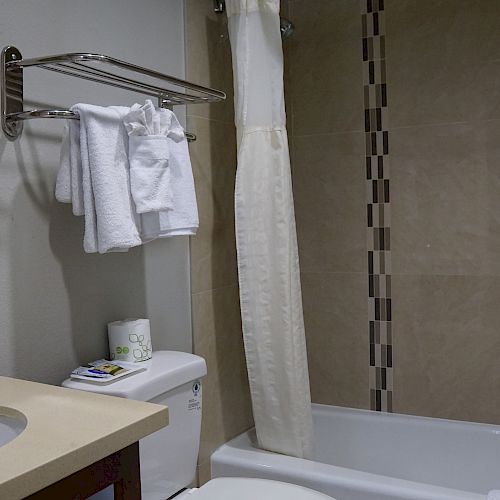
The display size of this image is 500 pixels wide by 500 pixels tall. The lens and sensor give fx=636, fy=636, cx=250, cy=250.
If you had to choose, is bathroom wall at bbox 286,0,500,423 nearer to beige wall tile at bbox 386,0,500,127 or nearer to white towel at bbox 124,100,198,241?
beige wall tile at bbox 386,0,500,127

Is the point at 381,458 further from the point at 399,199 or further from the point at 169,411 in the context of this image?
the point at 169,411

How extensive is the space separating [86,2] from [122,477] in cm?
124

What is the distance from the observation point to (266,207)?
207cm

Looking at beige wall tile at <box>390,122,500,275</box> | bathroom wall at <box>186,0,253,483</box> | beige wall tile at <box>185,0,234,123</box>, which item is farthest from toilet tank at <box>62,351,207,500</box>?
beige wall tile at <box>390,122,500,275</box>

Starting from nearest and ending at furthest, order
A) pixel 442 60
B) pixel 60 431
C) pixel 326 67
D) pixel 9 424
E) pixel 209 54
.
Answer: pixel 60 431
pixel 9 424
pixel 209 54
pixel 442 60
pixel 326 67

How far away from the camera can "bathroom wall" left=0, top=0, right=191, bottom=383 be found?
4.87 ft

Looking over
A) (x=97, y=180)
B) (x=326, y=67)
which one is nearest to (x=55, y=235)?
(x=97, y=180)

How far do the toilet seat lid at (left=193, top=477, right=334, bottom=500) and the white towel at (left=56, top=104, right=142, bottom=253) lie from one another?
0.67 meters

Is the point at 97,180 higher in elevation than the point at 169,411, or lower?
higher

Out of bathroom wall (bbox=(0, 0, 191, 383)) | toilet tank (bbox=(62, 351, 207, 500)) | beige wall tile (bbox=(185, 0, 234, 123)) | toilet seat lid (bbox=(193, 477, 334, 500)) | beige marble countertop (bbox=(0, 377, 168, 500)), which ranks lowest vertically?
toilet seat lid (bbox=(193, 477, 334, 500))

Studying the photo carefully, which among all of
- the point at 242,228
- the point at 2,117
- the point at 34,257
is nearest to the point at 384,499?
the point at 242,228

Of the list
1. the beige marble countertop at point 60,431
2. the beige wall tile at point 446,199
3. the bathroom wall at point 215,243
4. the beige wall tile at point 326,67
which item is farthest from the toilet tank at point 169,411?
the beige wall tile at point 326,67

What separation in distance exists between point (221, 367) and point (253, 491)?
730mm

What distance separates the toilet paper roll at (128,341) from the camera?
1.71 m
